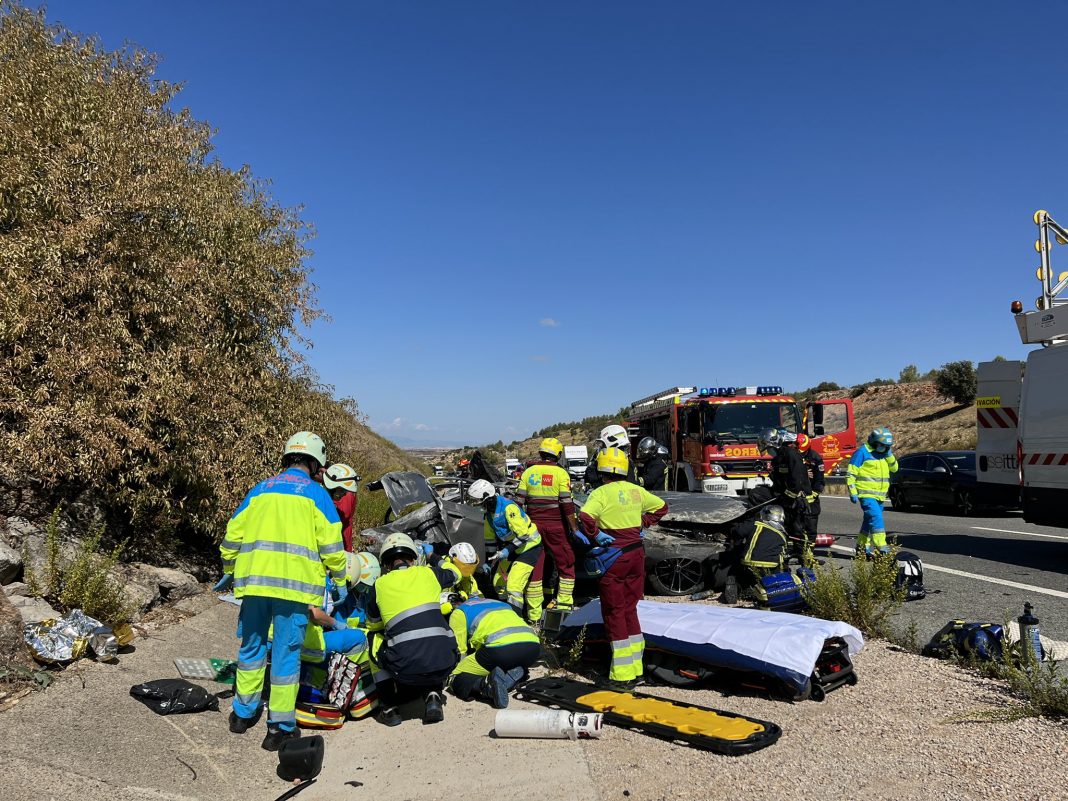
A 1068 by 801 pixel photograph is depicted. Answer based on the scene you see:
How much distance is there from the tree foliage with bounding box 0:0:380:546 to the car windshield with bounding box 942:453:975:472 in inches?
540

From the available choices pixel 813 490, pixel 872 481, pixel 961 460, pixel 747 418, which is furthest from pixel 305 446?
pixel 961 460

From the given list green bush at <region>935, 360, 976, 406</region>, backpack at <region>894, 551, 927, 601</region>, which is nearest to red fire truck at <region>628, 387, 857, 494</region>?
backpack at <region>894, 551, 927, 601</region>

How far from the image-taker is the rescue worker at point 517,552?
23.2 feet

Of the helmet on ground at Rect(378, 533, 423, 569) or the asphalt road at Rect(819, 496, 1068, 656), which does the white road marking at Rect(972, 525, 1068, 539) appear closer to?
the asphalt road at Rect(819, 496, 1068, 656)

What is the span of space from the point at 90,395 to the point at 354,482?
266 cm

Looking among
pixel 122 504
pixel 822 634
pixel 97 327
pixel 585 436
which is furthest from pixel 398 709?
pixel 585 436

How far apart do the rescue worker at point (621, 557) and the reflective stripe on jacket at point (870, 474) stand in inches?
166

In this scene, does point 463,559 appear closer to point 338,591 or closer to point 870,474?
point 338,591

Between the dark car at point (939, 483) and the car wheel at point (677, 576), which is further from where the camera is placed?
the dark car at point (939, 483)

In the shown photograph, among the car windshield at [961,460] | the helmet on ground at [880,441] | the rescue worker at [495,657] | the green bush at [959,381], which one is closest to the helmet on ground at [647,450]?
the helmet on ground at [880,441]

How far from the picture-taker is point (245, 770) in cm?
413

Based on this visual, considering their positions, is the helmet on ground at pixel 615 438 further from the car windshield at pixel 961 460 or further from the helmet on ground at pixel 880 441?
the car windshield at pixel 961 460

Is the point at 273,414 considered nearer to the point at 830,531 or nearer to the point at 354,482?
the point at 354,482

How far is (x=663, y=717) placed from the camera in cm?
446
